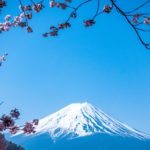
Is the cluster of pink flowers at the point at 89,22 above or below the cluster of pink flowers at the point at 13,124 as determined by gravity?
above

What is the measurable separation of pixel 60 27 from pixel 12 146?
4753 cm

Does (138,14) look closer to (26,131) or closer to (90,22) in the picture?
(90,22)

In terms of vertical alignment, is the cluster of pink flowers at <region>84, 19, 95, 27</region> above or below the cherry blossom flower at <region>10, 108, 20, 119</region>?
above

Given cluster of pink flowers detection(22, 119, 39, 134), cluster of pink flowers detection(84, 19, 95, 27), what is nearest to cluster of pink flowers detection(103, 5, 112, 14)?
cluster of pink flowers detection(84, 19, 95, 27)

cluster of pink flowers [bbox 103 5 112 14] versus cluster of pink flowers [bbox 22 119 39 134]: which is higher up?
cluster of pink flowers [bbox 103 5 112 14]

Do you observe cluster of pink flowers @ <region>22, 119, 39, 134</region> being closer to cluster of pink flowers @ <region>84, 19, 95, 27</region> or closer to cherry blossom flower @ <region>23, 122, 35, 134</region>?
cherry blossom flower @ <region>23, 122, 35, 134</region>

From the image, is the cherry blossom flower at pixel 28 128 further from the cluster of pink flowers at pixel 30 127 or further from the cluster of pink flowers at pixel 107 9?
the cluster of pink flowers at pixel 107 9

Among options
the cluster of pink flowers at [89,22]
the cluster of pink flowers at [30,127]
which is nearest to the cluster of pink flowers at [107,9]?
the cluster of pink flowers at [89,22]

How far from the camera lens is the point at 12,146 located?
52.1 m

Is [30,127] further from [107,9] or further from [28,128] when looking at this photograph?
[107,9]

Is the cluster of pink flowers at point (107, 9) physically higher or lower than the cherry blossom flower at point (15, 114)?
higher

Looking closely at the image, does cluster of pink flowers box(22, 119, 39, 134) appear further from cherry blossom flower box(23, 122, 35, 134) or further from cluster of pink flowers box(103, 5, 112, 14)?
cluster of pink flowers box(103, 5, 112, 14)

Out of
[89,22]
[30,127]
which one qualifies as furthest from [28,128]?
[89,22]

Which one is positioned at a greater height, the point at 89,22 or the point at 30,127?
the point at 89,22
